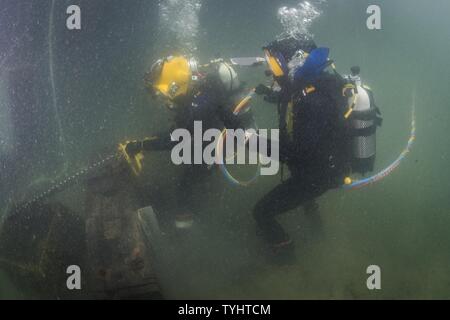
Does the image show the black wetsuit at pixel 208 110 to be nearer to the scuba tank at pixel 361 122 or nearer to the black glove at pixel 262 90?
the black glove at pixel 262 90

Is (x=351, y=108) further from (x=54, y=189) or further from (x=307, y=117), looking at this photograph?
(x=54, y=189)

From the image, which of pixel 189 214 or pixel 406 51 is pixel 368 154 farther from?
pixel 406 51

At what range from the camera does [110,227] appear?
3801 mm

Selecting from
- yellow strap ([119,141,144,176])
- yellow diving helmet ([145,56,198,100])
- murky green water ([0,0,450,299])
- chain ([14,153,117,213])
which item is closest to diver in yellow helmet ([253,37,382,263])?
yellow diving helmet ([145,56,198,100])

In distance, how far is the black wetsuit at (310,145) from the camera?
121 inches

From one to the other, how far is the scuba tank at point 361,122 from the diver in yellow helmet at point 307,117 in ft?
0.22

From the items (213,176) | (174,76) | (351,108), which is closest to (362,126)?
(351,108)

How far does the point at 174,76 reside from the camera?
374 centimetres

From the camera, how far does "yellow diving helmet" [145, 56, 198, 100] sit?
374 cm

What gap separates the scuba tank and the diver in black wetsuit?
0.09 meters

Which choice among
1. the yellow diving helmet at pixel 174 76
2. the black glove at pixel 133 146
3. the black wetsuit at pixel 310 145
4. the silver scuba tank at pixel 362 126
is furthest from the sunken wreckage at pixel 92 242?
the silver scuba tank at pixel 362 126

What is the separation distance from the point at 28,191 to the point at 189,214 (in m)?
2.41

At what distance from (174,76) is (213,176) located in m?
2.32
